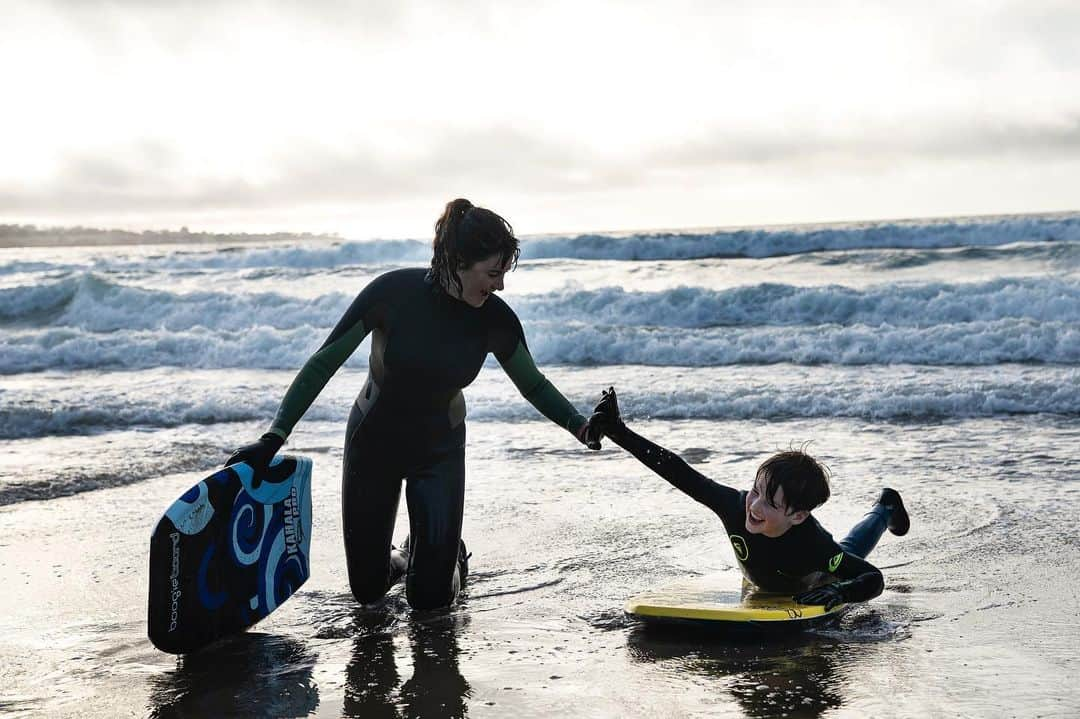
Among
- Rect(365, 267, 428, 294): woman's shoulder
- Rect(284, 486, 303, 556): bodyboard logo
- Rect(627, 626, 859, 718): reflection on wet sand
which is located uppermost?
Rect(365, 267, 428, 294): woman's shoulder

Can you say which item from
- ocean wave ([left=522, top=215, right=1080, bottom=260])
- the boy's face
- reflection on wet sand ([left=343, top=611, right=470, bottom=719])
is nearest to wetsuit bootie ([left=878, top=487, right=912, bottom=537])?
the boy's face

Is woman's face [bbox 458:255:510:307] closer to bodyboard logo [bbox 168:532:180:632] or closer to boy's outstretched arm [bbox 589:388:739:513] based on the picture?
boy's outstretched arm [bbox 589:388:739:513]

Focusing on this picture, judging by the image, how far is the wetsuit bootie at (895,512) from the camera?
534 cm

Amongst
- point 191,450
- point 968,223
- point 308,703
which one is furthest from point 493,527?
point 968,223

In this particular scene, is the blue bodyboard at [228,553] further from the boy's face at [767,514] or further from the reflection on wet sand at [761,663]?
the boy's face at [767,514]

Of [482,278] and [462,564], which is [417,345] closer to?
[482,278]

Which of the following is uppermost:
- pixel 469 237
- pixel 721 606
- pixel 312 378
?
pixel 469 237

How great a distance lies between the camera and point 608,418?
4398 millimetres

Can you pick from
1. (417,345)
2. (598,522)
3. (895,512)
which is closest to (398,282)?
(417,345)

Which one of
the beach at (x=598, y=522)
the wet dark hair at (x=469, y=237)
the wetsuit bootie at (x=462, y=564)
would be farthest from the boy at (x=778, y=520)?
the wetsuit bootie at (x=462, y=564)

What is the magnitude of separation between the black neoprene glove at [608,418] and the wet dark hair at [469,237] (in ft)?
2.19

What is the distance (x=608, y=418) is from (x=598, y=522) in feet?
6.47

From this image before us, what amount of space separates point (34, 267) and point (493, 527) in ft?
99.9

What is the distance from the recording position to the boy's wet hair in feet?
14.2
